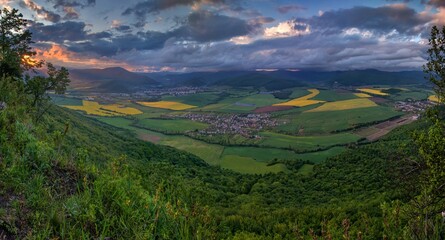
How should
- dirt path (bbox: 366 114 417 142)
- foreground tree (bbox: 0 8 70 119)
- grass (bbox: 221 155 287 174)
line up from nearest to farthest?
foreground tree (bbox: 0 8 70 119) → grass (bbox: 221 155 287 174) → dirt path (bbox: 366 114 417 142)

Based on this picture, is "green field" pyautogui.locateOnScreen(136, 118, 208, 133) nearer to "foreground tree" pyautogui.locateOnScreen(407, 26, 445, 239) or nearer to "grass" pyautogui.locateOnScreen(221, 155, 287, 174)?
"grass" pyautogui.locateOnScreen(221, 155, 287, 174)

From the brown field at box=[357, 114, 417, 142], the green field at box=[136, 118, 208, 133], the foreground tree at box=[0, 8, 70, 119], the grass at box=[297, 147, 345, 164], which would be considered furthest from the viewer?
the green field at box=[136, 118, 208, 133]

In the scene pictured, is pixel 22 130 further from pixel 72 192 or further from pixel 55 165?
pixel 72 192

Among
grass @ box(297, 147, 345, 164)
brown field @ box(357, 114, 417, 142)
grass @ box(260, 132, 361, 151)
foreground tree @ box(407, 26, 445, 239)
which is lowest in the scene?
grass @ box(297, 147, 345, 164)

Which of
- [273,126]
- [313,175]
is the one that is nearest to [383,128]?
[273,126]

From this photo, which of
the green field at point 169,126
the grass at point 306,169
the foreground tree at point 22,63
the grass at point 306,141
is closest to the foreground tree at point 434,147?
the foreground tree at point 22,63

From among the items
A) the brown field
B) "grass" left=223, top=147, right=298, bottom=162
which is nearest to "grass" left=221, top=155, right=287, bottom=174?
"grass" left=223, top=147, right=298, bottom=162

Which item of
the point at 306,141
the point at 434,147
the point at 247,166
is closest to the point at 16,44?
the point at 434,147
